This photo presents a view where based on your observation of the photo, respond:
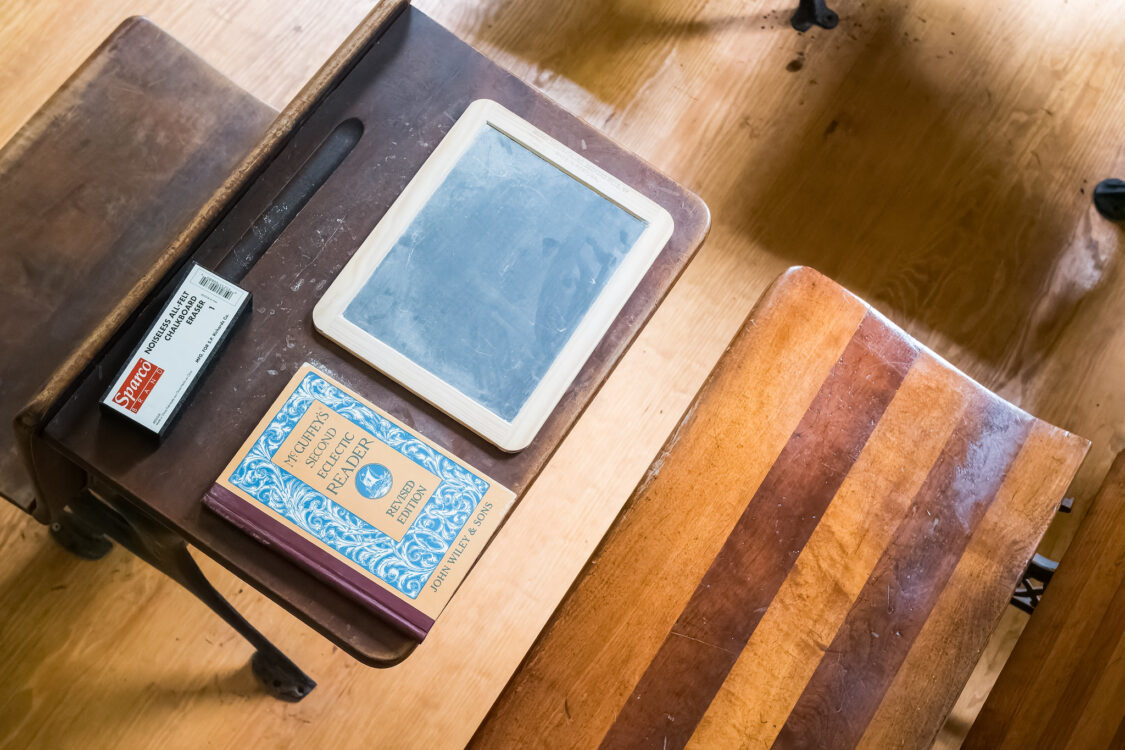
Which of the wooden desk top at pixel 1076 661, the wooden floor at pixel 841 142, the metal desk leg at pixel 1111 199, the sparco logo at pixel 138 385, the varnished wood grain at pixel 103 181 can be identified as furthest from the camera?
the metal desk leg at pixel 1111 199

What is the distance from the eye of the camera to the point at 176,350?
97cm

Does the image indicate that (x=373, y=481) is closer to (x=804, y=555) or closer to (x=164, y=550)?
(x=164, y=550)

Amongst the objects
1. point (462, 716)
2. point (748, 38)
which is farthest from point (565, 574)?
point (748, 38)

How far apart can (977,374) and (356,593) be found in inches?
58.4

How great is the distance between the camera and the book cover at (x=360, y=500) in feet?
3.11

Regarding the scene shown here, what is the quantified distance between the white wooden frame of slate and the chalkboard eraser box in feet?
0.33

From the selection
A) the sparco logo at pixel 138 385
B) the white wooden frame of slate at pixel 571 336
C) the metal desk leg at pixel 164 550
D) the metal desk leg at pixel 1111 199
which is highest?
the metal desk leg at pixel 1111 199

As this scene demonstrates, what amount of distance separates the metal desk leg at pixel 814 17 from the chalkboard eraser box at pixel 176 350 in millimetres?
1581

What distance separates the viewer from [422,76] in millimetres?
1121

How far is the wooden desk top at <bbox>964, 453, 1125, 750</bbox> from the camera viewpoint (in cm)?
112

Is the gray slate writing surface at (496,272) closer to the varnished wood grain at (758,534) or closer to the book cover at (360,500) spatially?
the book cover at (360,500)

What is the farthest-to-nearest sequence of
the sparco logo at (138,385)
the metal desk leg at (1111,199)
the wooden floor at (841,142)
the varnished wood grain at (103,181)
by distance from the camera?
the metal desk leg at (1111,199) < the wooden floor at (841,142) < the varnished wood grain at (103,181) < the sparco logo at (138,385)

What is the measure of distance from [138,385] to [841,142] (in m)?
1.61

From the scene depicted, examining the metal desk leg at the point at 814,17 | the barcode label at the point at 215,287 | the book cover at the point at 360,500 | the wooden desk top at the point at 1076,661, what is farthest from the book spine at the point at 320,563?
the metal desk leg at the point at 814,17
